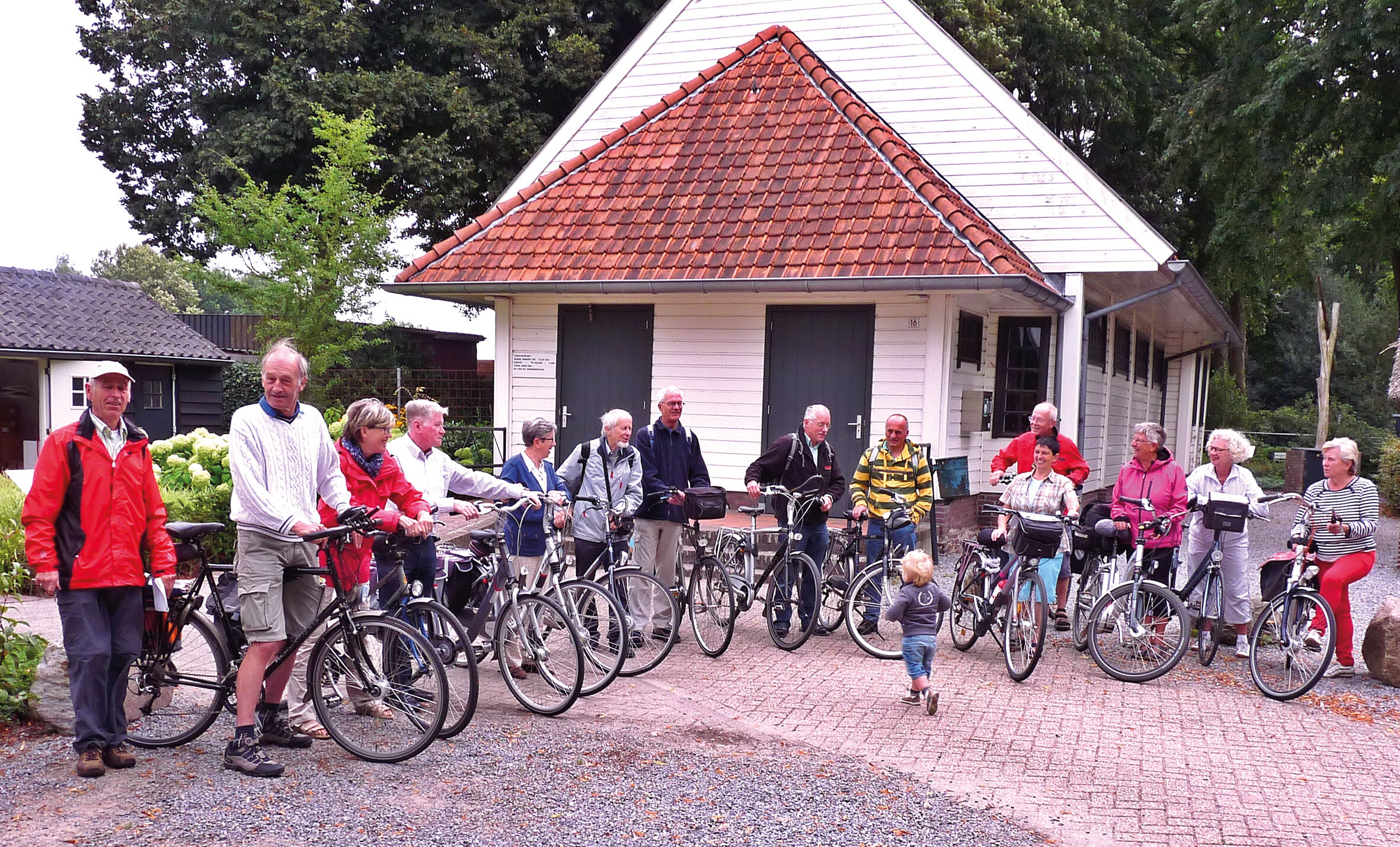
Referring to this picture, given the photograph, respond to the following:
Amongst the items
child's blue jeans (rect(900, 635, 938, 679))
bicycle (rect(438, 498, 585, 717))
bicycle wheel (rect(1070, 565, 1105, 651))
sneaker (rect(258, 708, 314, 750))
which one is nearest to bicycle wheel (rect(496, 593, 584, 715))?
bicycle (rect(438, 498, 585, 717))

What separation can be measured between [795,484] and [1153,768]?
3425 millimetres

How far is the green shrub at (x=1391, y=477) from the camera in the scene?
1911 centimetres

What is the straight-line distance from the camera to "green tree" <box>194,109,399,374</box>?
872 inches

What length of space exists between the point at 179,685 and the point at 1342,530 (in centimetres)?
722

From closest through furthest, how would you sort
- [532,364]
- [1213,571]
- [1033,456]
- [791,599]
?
[1213,571] → [791,599] → [1033,456] → [532,364]

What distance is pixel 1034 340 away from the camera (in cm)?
1473

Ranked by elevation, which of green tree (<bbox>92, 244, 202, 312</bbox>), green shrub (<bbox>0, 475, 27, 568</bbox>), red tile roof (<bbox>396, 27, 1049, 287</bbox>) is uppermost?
green tree (<bbox>92, 244, 202, 312</bbox>)

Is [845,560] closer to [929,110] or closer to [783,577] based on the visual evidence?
[783,577]

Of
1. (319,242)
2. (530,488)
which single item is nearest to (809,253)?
(530,488)

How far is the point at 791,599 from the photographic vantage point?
834 cm

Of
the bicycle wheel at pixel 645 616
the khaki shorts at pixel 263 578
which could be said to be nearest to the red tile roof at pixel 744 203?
the bicycle wheel at pixel 645 616

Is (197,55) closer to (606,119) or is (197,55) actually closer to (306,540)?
(606,119)

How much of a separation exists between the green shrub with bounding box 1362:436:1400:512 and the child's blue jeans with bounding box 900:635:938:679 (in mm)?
15721

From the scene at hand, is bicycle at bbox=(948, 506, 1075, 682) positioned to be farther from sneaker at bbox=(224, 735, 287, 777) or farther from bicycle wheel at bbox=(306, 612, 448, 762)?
sneaker at bbox=(224, 735, 287, 777)
